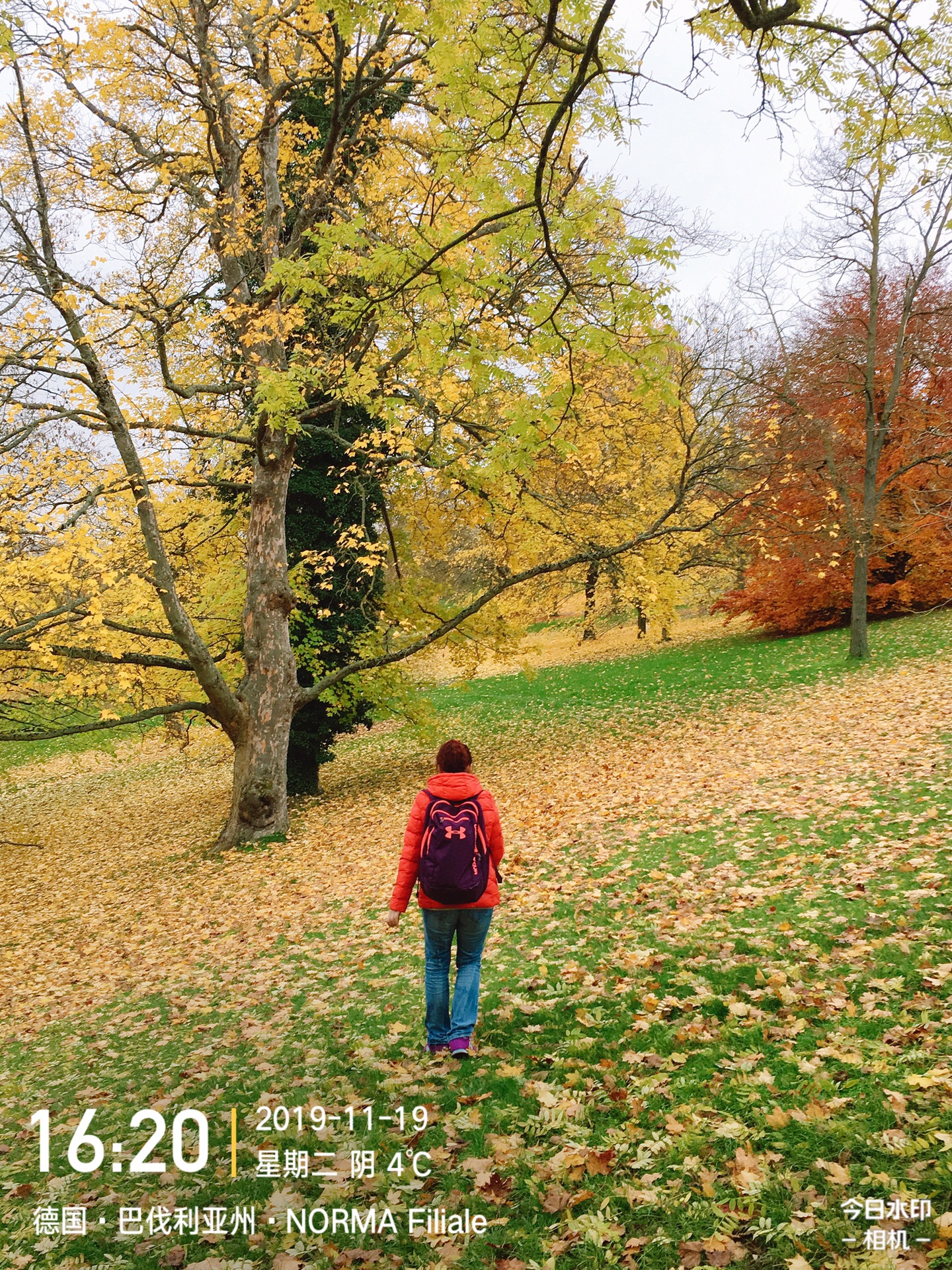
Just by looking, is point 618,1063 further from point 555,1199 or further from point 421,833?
point 421,833

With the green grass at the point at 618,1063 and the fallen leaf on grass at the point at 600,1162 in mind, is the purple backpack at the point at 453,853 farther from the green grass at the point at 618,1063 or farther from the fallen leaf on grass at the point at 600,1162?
the fallen leaf on grass at the point at 600,1162

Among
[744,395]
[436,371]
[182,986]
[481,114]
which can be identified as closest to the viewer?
[481,114]

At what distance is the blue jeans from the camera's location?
4312 mm

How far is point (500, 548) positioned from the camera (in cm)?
1480

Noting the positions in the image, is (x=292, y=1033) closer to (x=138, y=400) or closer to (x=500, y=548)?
(x=138, y=400)

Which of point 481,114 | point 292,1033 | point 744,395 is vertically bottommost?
point 292,1033

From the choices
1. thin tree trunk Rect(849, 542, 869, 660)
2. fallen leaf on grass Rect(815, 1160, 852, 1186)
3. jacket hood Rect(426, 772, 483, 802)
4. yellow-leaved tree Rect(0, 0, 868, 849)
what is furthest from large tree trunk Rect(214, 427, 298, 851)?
thin tree trunk Rect(849, 542, 869, 660)

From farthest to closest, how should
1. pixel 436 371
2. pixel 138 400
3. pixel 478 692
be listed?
pixel 478 692 < pixel 138 400 < pixel 436 371

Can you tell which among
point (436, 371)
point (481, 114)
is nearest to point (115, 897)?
point (436, 371)

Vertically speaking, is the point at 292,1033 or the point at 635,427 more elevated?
the point at 635,427

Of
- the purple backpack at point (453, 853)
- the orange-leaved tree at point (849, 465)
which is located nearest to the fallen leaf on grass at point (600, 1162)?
the purple backpack at point (453, 853)

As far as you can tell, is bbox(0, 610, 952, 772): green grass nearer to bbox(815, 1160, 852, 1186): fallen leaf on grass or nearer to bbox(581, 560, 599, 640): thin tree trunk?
bbox(581, 560, 599, 640): thin tree trunk

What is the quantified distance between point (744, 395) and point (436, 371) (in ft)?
36.4

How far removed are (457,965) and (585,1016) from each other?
0.96 meters
